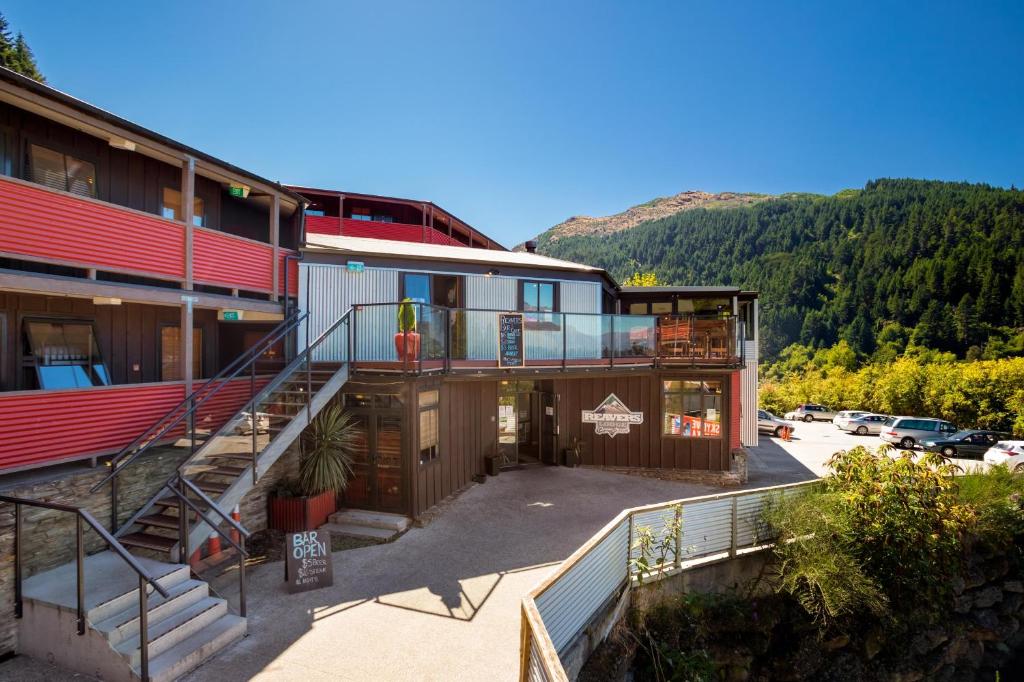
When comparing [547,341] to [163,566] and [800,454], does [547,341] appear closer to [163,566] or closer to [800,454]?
[163,566]

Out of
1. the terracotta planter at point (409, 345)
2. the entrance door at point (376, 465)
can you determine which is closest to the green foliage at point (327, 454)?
the entrance door at point (376, 465)

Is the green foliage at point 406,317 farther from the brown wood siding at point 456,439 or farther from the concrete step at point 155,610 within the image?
the concrete step at point 155,610

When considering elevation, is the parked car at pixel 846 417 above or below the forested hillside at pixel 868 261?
below

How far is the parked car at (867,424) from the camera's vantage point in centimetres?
2914

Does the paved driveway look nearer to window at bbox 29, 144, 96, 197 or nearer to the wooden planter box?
Result: the wooden planter box

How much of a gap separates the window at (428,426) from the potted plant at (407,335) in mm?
948

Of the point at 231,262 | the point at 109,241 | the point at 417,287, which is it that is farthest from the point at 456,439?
the point at 109,241

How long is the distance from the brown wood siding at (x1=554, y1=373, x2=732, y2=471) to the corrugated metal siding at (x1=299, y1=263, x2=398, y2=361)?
18.8 feet

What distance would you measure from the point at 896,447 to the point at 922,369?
13719 mm

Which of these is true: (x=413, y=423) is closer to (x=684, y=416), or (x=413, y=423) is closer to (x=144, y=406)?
(x=144, y=406)

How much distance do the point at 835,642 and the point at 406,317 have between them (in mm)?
9738

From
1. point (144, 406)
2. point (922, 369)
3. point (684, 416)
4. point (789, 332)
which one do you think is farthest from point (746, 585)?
point (789, 332)

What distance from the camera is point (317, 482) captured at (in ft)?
30.8

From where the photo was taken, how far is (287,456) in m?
10.0
